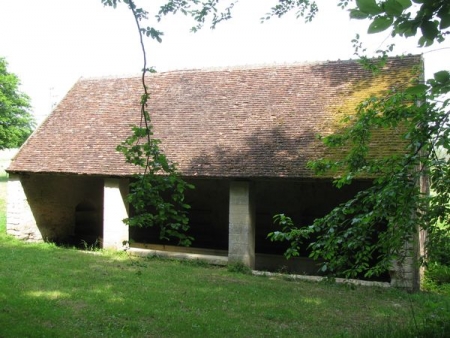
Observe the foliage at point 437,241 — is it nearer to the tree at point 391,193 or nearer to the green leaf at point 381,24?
the tree at point 391,193

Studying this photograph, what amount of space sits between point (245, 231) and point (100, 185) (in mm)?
6732

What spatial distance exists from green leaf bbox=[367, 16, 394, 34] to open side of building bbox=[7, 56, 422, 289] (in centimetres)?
761

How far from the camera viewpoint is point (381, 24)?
2.00 meters

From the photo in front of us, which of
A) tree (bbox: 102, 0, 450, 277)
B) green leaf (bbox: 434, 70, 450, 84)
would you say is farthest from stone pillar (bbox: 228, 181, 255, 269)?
green leaf (bbox: 434, 70, 450, 84)

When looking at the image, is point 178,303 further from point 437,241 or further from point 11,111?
point 11,111

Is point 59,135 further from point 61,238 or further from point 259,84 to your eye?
point 259,84

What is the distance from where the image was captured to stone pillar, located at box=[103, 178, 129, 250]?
11852 millimetres

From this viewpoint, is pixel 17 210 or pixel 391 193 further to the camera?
pixel 17 210

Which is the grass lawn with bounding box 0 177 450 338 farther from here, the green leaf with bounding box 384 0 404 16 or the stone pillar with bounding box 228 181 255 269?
the green leaf with bounding box 384 0 404 16

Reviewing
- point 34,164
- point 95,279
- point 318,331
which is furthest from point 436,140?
point 34,164

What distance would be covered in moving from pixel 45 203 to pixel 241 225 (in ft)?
21.5

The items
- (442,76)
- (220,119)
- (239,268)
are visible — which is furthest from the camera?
(220,119)

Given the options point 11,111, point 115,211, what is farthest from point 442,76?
point 11,111

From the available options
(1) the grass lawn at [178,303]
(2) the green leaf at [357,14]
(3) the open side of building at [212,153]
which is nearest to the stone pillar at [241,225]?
(3) the open side of building at [212,153]
